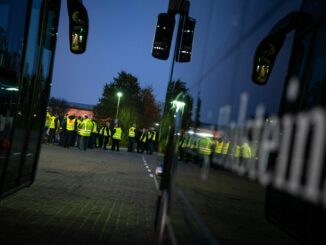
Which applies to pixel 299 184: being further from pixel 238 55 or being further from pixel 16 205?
pixel 16 205

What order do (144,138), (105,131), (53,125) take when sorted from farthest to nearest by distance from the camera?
(144,138), (105,131), (53,125)

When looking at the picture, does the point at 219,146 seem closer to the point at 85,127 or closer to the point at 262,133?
the point at 262,133

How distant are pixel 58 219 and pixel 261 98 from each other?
5418 mm

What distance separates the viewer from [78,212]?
24.0 feet

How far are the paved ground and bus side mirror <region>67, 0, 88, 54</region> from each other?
88.4 inches

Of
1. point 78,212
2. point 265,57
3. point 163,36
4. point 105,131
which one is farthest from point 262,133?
point 105,131

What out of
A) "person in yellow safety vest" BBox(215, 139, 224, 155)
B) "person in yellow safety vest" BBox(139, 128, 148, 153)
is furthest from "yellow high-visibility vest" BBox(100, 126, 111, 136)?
"person in yellow safety vest" BBox(215, 139, 224, 155)

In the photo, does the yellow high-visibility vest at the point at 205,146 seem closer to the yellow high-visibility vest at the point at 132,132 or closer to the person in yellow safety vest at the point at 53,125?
the person in yellow safety vest at the point at 53,125

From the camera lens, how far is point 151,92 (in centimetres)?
8400

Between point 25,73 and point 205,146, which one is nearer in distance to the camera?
point 205,146

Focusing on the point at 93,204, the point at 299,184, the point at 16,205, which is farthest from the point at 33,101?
the point at 299,184

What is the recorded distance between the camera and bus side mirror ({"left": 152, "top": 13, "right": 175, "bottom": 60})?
6.17 meters

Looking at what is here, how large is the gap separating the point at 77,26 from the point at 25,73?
3.36ft

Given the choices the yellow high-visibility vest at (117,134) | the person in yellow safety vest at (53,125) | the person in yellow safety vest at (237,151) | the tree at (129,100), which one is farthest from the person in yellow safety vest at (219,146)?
the tree at (129,100)
